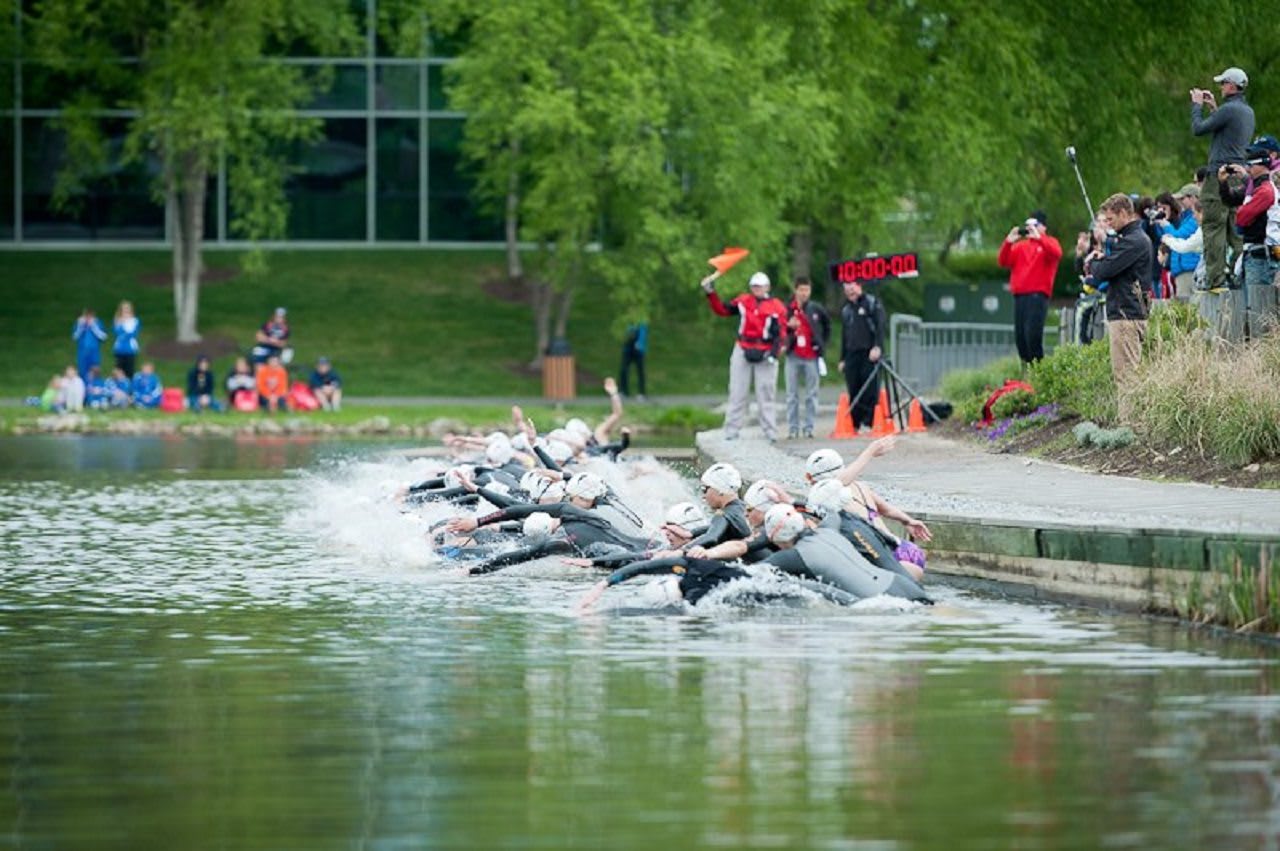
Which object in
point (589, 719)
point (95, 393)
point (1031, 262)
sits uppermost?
point (1031, 262)

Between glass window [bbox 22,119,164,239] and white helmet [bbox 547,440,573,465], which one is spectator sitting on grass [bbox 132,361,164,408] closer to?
glass window [bbox 22,119,164,239]

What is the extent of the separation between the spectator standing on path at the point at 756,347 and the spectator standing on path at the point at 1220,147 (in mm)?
8679

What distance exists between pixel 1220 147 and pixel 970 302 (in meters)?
22.2

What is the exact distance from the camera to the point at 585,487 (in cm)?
2273

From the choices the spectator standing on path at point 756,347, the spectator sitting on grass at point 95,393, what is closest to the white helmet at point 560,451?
the spectator standing on path at point 756,347

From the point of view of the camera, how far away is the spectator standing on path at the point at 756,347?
111 feet

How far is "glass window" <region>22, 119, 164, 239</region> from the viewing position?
6725 centimetres

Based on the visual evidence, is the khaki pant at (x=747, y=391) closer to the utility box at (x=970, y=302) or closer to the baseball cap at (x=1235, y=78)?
the baseball cap at (x=1235, y=78)

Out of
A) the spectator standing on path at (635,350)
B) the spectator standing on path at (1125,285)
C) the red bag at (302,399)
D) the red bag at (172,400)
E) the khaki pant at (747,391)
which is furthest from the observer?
the spectator standing on path at (635,350)

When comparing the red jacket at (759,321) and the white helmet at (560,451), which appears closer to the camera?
the white helmet at (560,451)

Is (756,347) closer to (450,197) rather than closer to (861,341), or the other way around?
(861,341)

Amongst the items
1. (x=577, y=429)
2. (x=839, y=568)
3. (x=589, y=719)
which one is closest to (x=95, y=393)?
(x=577, y=429)

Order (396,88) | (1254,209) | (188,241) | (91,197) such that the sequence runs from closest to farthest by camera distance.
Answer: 1. (1254,209)
2. (188,241)
3. (396,88)
4. (91,197)

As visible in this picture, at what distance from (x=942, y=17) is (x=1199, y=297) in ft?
89.3
